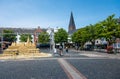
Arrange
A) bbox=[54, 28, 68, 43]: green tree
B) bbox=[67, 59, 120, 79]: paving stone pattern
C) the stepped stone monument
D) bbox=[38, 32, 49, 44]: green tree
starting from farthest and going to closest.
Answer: bbox=[38, 32, 49, 44]: green tree, bbox=[54, 28, 68, 43]: green tree, the stepped stone monument, bbox=[67, 59, 120, 79]: paving stone pattern

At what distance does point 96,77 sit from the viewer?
44.5 ft

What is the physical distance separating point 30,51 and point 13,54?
12.3 feet

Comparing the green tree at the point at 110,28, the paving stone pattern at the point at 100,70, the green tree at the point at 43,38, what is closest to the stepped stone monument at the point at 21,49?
the green tree at the point at 110,28

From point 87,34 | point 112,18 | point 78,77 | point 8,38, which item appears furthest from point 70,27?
point 78,77

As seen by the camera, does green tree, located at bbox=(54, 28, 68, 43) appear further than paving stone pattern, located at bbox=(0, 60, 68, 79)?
Yes

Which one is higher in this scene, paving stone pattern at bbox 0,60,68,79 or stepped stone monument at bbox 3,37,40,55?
stepped stone monument at bbox 3,37,40,55

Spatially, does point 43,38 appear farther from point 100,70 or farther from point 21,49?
point 100,70

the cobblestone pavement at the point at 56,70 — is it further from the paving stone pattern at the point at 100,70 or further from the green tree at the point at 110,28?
the green tree at the point at 110,28

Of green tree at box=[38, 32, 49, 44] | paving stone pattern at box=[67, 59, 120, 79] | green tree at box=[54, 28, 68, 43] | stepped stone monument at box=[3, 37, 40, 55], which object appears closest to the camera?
paving stone pattern at box=[67, 59, 120, 79]

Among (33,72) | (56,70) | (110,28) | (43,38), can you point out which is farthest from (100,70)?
(43,38)

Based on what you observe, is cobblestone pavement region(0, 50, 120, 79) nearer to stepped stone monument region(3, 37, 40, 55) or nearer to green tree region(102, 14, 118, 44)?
stepped stone monument region(3, 37, 40, 55)

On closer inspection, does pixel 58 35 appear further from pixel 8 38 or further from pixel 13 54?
pixel 13 54

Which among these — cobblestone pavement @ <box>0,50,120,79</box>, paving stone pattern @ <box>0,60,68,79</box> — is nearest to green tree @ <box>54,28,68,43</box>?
cobblestone pavement @ <box>0,50,120,79</box>

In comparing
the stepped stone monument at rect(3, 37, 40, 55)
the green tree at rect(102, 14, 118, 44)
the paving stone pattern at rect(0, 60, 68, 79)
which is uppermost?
the green tree at rect(102, 14, 118, 44)
